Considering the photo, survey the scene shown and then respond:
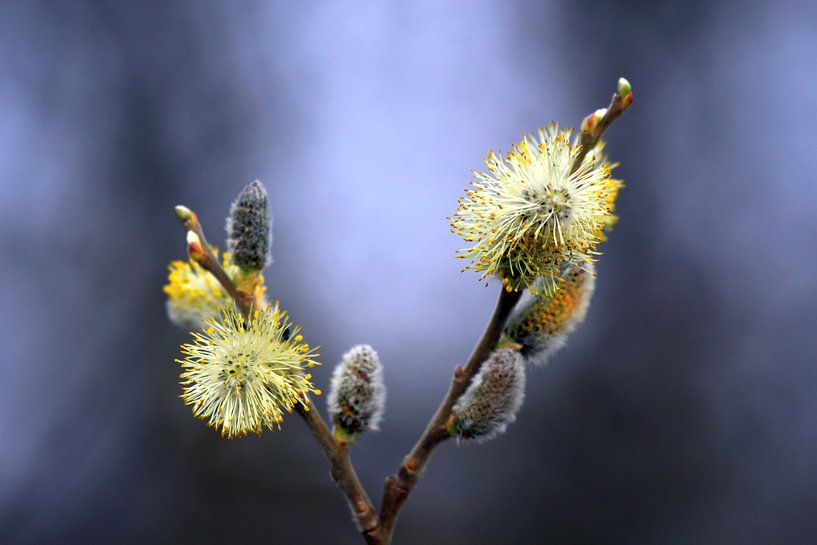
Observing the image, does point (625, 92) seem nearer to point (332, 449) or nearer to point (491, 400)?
point (491, 400)

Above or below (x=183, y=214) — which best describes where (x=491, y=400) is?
below

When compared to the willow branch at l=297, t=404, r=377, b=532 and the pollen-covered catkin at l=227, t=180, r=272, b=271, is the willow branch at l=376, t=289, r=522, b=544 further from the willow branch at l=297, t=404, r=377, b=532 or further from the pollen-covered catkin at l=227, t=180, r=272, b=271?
the pollen-covered catkin at l=227, t=180, r=272, b=271

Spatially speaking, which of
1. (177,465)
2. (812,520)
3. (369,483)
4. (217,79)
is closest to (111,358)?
(177,465)

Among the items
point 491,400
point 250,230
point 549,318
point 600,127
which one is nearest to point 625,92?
point 600,127

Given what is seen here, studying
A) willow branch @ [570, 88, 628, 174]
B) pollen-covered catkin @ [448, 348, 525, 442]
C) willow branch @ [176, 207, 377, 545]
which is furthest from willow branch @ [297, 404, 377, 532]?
willow branch @ [570, 88, 628, 174]

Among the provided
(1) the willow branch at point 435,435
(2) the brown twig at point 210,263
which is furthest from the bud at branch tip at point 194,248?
(1) the willow branch at point 435,435

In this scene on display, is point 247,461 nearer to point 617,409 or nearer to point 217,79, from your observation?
point 617,409
